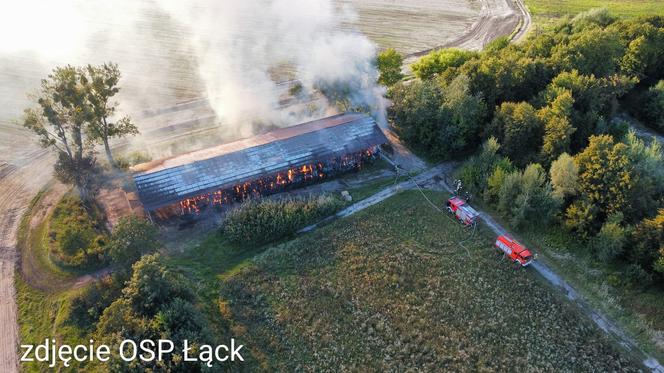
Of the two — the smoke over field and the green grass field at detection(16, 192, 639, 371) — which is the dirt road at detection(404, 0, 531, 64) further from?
the green grass field at detection(16, 192, 639, 371)

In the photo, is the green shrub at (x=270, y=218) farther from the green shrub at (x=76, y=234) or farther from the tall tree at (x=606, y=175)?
the tall tree at (x=606, y=175)

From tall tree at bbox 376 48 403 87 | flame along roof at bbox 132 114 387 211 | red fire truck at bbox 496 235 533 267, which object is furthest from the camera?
tall tree at bbox 376 48 403 87

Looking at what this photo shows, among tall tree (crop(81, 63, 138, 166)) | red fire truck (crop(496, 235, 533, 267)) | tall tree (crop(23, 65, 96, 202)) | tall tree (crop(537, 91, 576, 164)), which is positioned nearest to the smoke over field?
tall tree (crop(81, 63, 138, 166))

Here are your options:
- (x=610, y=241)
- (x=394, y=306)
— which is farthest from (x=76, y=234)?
(x=610, y=241)

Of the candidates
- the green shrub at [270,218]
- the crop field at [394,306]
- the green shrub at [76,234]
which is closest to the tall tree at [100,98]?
the green shrub at [76,234]

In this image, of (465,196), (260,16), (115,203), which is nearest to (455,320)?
(465,196)

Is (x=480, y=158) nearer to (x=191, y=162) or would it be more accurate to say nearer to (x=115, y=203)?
(x=191, y=162)
